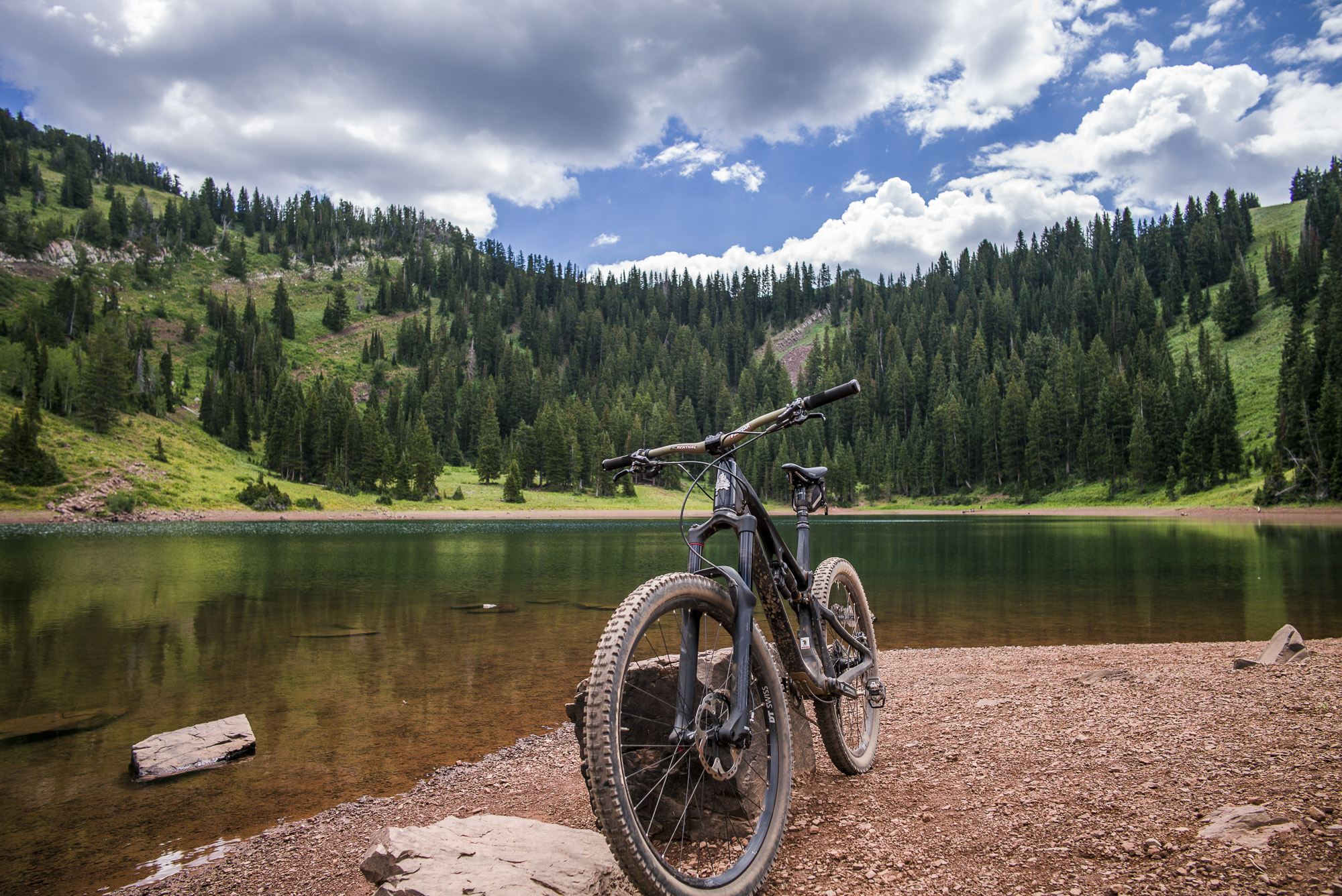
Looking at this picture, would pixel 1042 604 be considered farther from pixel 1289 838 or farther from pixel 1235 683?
pixel 1289 838

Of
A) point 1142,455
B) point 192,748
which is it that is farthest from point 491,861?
point 1142,455

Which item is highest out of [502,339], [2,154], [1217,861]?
[2,154]

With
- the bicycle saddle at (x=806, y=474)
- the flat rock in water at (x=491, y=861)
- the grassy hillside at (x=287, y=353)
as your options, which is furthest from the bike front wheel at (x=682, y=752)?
the grassy hillside at (x=287, y=353)

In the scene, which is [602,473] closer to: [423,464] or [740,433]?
[423,464]

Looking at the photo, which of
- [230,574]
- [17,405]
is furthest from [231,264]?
[230,574]

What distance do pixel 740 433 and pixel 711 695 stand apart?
1427mm

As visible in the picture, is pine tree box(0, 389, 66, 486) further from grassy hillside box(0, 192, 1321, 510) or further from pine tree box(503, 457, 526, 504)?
pine tree box(503, 457, 526, 504)

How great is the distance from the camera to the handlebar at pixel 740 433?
3788 millimetres

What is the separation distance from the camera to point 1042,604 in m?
18.2

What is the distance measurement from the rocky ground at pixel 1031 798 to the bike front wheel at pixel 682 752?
1.42 ft

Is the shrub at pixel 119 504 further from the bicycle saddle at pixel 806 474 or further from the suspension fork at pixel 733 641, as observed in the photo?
the suspension fork at pixel 733 641

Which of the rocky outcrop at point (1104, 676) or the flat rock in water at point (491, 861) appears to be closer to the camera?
the flat rock in water at point (491, 861)

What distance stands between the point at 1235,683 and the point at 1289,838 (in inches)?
204

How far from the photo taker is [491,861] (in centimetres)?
378
